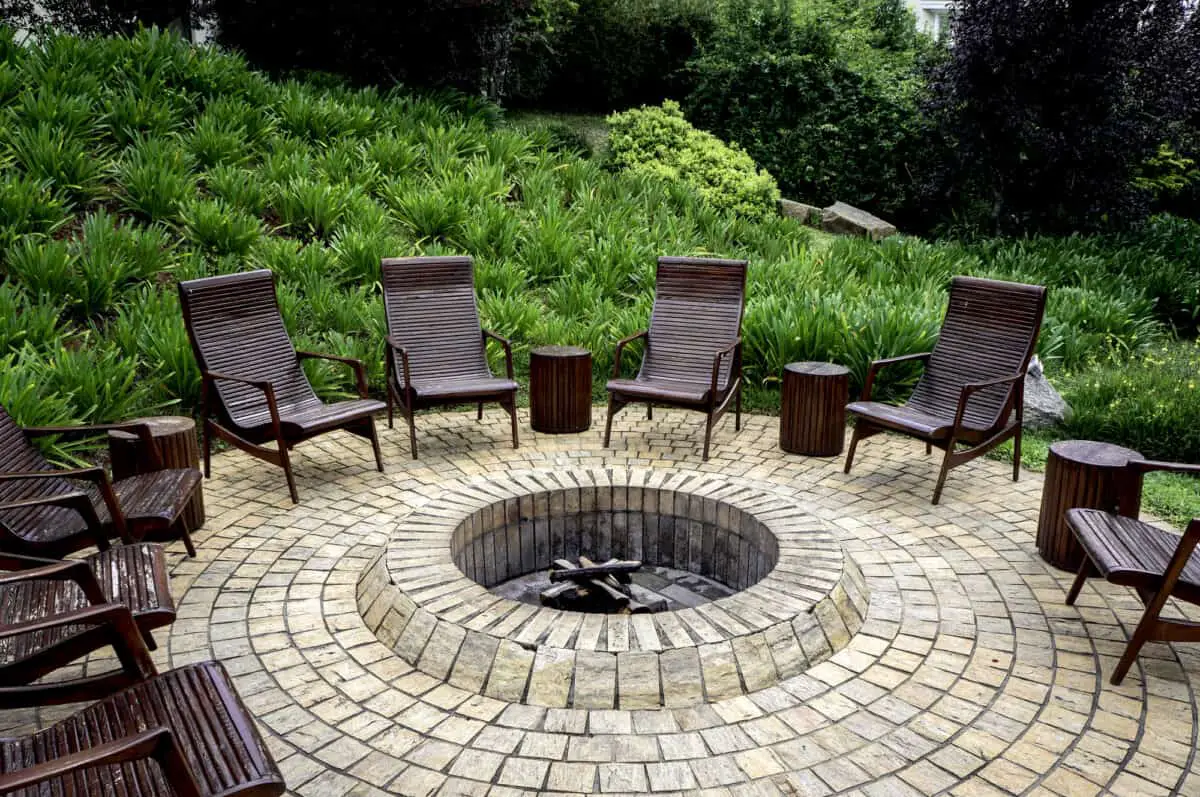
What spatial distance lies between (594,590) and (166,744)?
2.38m

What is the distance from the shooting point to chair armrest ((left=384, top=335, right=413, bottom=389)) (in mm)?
5820

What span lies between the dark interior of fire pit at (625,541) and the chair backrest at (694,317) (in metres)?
1.85

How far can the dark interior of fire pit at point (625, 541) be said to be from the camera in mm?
4367

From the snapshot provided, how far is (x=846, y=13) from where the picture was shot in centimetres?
1612

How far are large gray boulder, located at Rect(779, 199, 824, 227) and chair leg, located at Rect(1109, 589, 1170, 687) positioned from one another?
1036 centimetres

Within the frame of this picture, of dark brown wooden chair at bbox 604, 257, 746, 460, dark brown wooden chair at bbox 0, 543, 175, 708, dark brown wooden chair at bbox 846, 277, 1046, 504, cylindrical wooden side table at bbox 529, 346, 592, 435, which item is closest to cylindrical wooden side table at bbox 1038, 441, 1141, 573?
dark brown wooden chair at bbox 846, 277, 1046, 504

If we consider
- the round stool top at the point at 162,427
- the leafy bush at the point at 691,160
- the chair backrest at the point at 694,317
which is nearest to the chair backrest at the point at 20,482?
the round stool top at the point at 162,427

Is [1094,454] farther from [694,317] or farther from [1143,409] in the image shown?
[694,317]

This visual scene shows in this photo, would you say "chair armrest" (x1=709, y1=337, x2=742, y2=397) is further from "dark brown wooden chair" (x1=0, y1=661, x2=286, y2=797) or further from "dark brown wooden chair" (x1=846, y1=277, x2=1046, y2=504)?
"dark brown wooden chair" (x1=0, y1=661, x2=286, y2=797)

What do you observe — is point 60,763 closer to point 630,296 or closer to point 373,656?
point 373,656

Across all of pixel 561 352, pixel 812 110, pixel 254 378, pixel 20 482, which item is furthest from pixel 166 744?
pixel 812 110

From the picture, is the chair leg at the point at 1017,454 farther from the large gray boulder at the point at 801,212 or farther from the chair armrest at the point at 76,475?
the large gray boulder at the point at 801,212

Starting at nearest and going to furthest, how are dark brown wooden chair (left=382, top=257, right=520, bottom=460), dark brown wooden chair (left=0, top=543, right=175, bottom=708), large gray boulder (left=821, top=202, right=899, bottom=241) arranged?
1. dark brown wooden chair (left=0, top=543, right=175, bottom=708)
2. dark brown wooden chair (left=382, top=257, right=520, bottom=460)
3. large gray boulder (left=821, top=202, right=899, bottom=241)

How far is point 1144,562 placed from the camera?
343 cm
